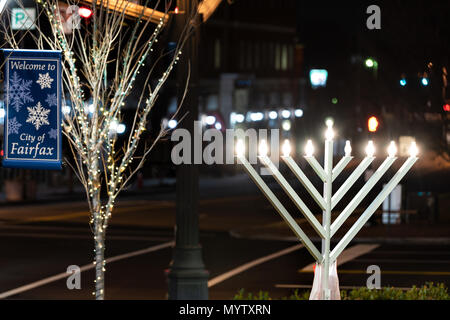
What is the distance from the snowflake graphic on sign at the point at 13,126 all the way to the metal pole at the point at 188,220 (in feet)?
9.58

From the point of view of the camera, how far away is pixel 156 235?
25516 millimetres

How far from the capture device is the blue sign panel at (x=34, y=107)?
9172 mm

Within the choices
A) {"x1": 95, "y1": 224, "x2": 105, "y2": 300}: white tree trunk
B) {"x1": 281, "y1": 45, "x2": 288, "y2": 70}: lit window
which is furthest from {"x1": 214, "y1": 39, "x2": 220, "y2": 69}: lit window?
{"x1": 95, "y1": 224, "x2": 105, "y2": 300}: white tree trunk

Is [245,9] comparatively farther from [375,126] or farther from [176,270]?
[176,270]

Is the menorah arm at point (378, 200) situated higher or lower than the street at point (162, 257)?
higher

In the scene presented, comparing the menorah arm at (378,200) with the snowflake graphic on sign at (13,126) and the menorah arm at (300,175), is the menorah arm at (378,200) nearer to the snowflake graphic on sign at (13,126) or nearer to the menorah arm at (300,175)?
Answer: the menorah arm at (300,175)

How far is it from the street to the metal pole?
10.0 feet

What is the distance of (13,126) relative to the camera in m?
9.26

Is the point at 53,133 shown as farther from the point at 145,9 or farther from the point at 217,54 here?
the point at 217,54

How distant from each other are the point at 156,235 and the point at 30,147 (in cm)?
1639

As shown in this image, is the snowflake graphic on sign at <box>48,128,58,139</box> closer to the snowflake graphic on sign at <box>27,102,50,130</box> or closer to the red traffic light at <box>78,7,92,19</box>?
the snowflake graphic on sign at <box>27,102,50,130</box>

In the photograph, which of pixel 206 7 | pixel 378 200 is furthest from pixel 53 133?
pixel 206 7

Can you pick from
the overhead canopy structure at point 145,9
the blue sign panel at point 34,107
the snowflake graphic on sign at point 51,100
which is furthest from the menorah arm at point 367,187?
the overhead canopy structure at point 145,9
